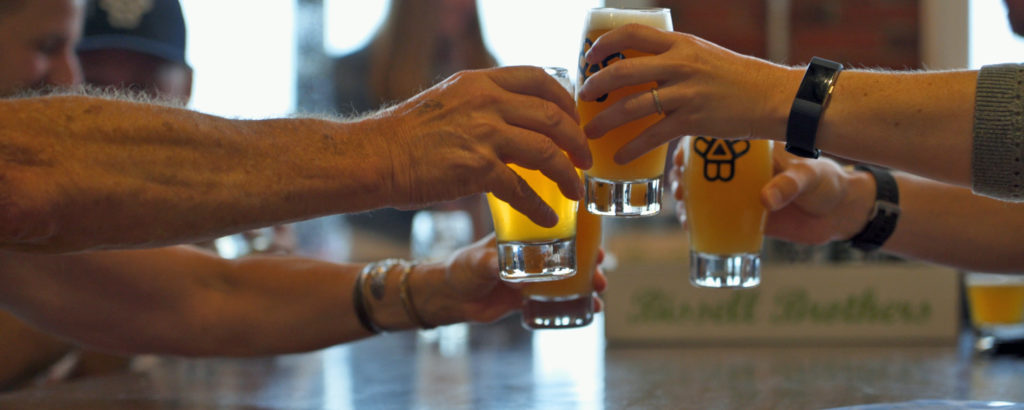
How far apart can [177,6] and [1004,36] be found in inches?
124

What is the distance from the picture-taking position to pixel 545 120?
103 cm

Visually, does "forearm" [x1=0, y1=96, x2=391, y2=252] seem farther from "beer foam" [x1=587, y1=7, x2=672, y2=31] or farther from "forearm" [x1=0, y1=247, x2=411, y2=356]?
"forearm" [x1=0, y1=247, x2=411, y2=356]

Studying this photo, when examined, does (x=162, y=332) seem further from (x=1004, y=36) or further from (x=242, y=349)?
(x=1004, y=36)

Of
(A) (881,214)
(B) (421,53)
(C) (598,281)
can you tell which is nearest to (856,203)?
(A) (881,214)

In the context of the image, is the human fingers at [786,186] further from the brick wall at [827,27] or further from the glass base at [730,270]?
the brick wall at [827,27]

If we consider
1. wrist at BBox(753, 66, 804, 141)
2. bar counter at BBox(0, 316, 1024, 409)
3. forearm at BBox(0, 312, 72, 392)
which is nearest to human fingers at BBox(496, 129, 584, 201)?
wrist at BBox(753, 66, 804, 141)

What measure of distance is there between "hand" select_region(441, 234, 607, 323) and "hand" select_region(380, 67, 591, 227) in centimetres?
31

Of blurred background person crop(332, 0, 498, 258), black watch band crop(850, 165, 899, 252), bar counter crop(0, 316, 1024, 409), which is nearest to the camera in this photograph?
bar counter crop(0, 316, 1024, 409)

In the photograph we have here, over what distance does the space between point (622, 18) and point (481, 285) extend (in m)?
0.45

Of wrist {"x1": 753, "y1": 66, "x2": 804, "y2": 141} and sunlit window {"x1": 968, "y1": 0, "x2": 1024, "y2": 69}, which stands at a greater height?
sunlit window {"x1": 968, "y1": 0, "x2": 1024, "y2": 69}

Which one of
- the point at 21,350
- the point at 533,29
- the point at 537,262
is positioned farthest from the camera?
the point at 533,29

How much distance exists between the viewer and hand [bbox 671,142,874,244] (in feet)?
4.65

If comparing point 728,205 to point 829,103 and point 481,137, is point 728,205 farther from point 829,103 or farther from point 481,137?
point 481,137

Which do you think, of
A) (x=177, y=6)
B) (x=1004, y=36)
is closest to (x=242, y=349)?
(x=177, y=6)
